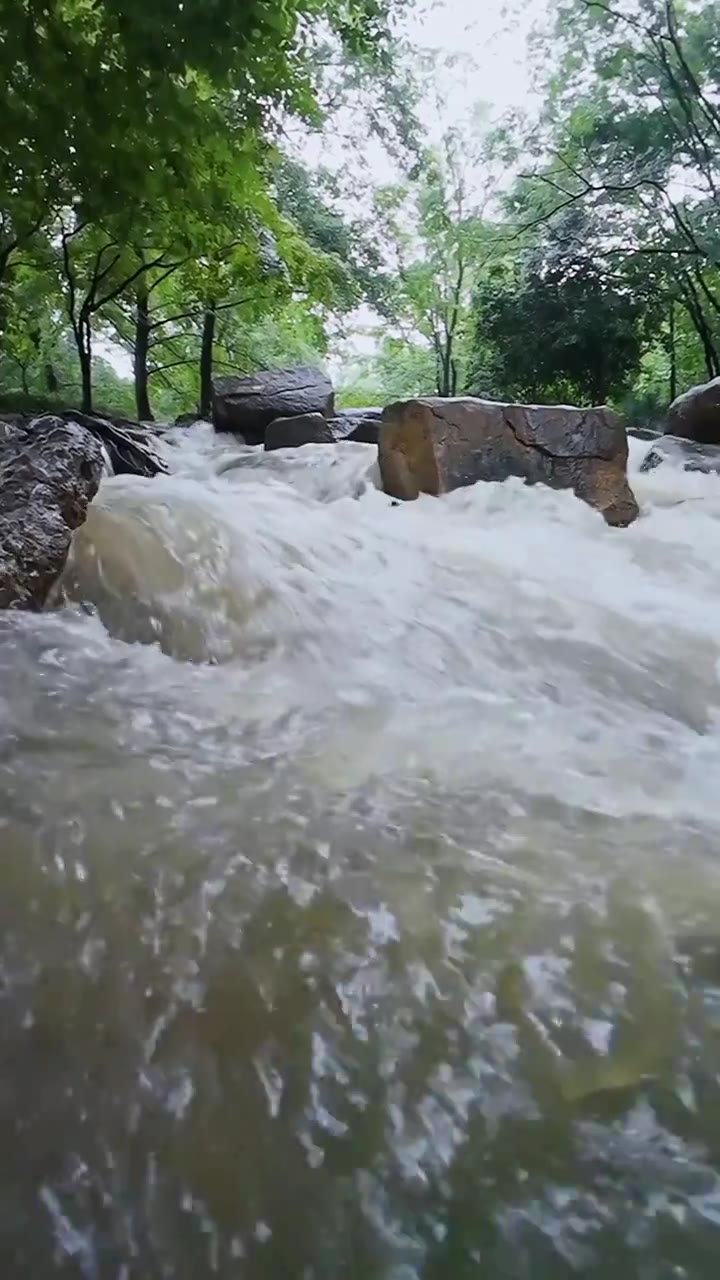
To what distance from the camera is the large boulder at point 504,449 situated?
5.29 m

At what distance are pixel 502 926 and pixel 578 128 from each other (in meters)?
11.1

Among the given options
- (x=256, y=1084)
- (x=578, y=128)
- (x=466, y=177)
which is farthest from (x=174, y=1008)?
(x=466, y=177)

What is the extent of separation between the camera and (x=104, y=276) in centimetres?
920

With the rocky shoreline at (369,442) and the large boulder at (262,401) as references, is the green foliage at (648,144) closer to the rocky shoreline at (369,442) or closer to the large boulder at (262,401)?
the rocky shoreline at (369,442)

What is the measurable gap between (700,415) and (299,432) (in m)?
3.74

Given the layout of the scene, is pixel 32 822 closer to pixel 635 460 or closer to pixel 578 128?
pixel 635 460

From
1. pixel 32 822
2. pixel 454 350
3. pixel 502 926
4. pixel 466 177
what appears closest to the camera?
pixel 502 926

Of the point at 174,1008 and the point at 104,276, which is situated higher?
the point at 104,276

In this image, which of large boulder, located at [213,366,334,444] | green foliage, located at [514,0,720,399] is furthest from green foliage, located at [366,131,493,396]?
large boulder, located at [213,366,334,444]

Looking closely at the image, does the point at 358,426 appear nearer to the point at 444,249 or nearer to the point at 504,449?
the point at 504,449

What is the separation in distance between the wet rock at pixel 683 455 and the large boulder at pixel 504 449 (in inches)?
55.4

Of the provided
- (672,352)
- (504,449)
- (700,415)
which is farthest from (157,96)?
(672,352)

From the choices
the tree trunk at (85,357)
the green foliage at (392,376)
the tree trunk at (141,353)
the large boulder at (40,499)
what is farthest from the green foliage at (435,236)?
the large boulder at (40,499)

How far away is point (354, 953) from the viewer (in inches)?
54.7
